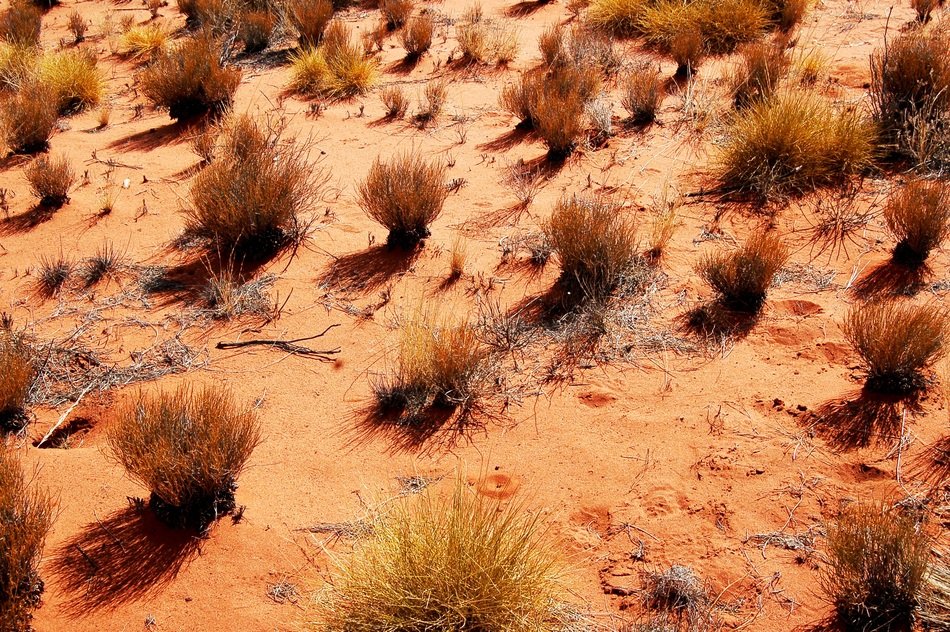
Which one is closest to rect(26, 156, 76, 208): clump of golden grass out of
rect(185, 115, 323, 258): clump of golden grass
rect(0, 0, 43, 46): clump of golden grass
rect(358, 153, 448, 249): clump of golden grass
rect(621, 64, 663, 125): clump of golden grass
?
rect(185, 115, 323, 258): clump of golden grass

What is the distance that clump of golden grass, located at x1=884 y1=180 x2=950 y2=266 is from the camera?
530 cm

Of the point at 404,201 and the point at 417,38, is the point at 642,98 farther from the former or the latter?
the point at 417,38

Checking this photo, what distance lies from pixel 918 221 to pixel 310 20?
8295mm

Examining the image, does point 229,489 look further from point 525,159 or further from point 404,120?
point 404,120

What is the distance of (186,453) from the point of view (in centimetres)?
380

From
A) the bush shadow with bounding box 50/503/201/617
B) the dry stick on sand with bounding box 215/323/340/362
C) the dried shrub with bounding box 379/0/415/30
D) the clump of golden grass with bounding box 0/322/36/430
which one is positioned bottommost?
the bush shadow with bounding box 50/503/201/617

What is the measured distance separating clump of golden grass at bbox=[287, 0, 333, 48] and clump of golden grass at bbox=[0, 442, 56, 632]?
8394 mm

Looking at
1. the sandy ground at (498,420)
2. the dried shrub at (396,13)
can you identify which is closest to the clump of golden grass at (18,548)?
the sandy ground at (498,420)

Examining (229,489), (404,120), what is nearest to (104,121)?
(404,120)

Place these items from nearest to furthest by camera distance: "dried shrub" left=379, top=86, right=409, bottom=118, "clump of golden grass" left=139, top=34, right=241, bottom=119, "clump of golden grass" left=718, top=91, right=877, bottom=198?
1. "clump of golden grass" left=718, top=91, right=877, bottom=198
2. "dried shrub" left=379, top=86, right=409, bottom=118
3. "clump of golden grass" left=139, top=34, right=241, bottom=119

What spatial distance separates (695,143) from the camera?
7.38 metres

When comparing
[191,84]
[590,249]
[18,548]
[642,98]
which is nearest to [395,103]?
[191,84]

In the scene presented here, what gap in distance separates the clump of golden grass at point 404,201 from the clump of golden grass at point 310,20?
5213mm

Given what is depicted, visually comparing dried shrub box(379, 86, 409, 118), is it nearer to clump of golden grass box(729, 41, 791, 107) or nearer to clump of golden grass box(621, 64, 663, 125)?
clump of golden grass box(621, 64, 663, 125)
